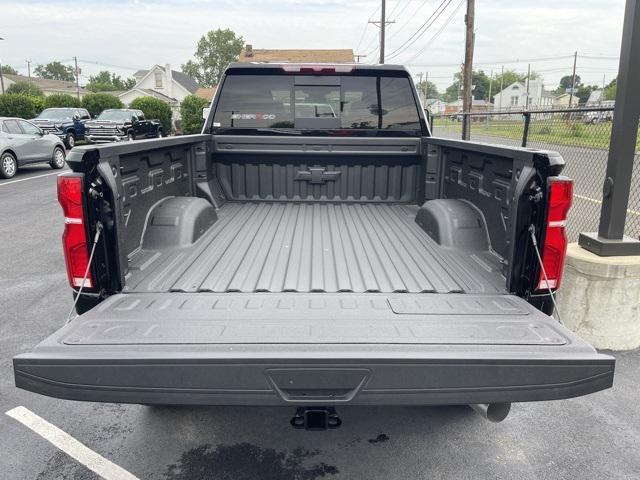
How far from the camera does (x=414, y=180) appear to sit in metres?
4.90

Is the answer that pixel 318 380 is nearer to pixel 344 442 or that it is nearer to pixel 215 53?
pixel 344 442

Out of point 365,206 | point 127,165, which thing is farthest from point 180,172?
point 365,206

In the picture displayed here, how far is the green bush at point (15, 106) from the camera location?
26859mm

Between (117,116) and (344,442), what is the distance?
23.8 m

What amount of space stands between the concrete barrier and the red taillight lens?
3.82m

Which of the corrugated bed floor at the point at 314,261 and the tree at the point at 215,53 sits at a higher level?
the tree at the point at 215,53

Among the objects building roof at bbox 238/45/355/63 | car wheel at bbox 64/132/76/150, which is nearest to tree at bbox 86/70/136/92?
building roof at bbox 238/45/355/63

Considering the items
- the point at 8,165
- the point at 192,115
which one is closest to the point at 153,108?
the point at 192,115

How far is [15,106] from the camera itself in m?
27.0

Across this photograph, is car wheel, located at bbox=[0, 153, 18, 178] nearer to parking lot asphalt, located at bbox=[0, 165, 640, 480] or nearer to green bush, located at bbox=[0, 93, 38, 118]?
parking lot asphalt, located at bbox=[0, 165, 640, 480]

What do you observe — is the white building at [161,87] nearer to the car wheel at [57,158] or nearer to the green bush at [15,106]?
the green bush at [15,106]

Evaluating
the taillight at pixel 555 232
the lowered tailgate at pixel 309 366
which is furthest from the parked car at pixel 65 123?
the taillight at pixel 555 232

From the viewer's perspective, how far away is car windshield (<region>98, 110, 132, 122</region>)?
23703mm

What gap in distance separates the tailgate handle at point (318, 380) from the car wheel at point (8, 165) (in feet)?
48.1
